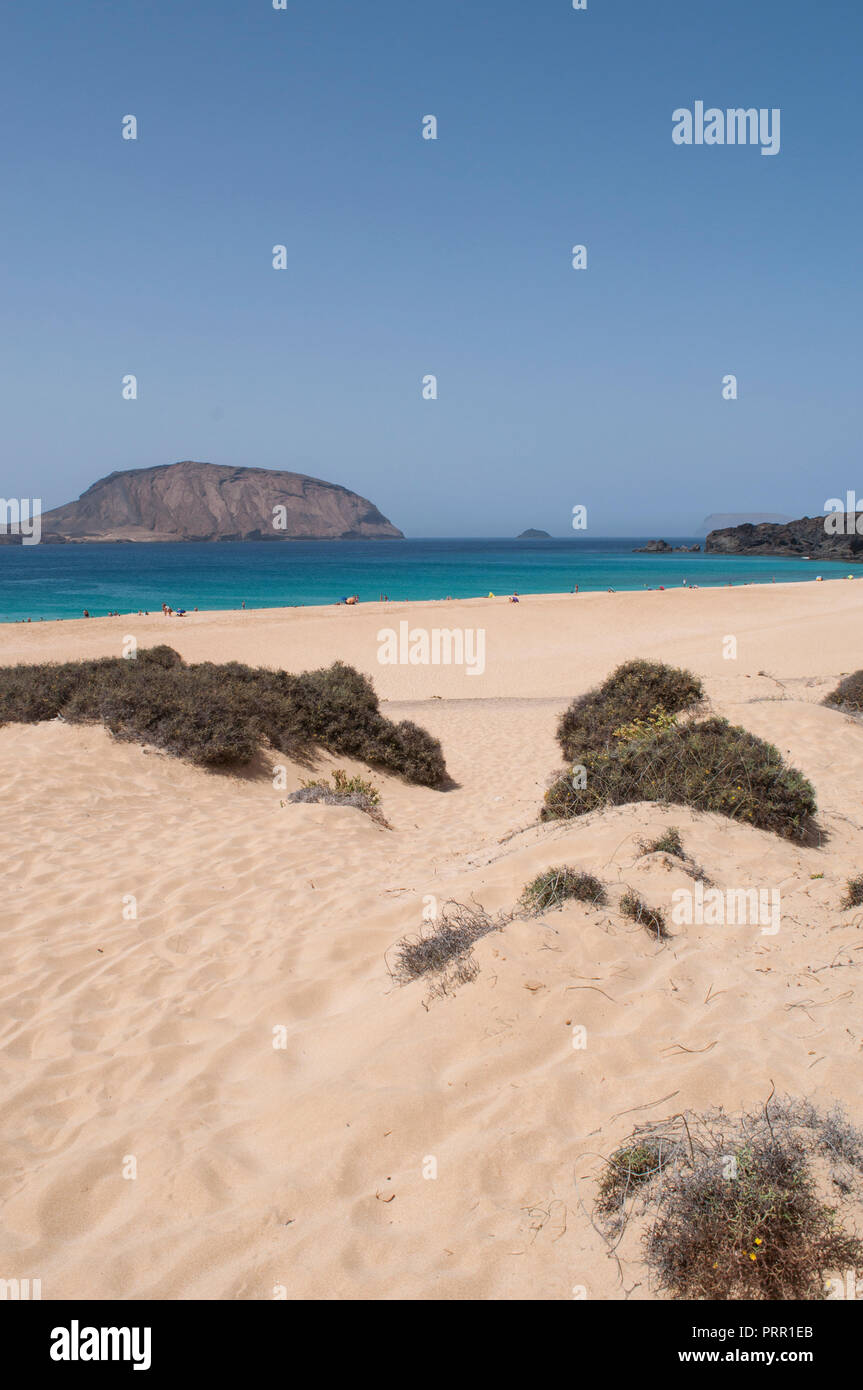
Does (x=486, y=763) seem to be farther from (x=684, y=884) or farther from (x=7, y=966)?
(x=7, y=966)

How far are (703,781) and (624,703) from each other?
16.6ft

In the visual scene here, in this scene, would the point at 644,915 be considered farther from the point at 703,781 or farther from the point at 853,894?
the point at 703,781

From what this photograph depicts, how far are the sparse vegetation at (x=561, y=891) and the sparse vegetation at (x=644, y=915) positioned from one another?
0.15 meters

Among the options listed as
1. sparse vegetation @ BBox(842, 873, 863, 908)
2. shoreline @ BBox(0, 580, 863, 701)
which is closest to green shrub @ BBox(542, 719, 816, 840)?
sparse vegetation @ BBox(842, 873, 863, 908)

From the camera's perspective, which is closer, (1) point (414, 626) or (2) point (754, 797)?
(2) point (754, 797)

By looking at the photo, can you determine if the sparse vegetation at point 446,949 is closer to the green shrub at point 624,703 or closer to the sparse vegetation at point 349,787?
the sparse vegetation at point 349,787

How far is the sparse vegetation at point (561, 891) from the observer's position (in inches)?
192

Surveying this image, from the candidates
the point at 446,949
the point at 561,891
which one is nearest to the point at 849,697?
the point at 561,891

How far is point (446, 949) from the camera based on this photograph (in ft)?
15.1

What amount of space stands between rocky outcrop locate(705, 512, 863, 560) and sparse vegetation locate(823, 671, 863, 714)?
274 ft

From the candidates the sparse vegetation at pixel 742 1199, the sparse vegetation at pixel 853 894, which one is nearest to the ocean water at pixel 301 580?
the sparse vegetation at pixel 853 894

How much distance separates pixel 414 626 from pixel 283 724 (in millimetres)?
24120
